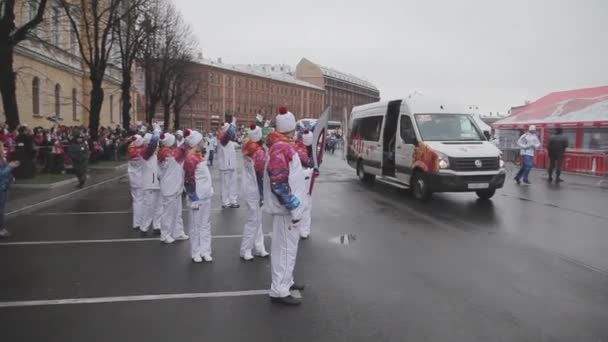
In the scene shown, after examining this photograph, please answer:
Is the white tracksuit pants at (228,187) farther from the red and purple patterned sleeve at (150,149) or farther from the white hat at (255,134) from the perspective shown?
the white hat at (255,134)

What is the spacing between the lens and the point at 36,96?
2944 cm

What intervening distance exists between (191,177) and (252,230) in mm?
1100

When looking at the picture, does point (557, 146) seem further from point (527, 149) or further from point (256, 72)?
point (256, 72)

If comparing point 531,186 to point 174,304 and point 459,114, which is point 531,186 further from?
point 174,304

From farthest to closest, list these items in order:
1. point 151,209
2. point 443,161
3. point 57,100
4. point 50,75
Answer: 1. point 57,100
2. point 50,75
3. point 443,161
4. point 151,209

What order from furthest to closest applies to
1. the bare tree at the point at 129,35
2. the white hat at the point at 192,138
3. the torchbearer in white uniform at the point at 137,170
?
the bare tree at the point at 129,35
the torchbearer in white uniform at the point at 137,170
the white hat at the point at 192,138

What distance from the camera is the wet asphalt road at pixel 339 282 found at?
4480 millimetres

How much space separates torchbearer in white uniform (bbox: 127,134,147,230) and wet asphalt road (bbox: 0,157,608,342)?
0.49 meters

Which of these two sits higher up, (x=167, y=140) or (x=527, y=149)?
(x=167, y=140)

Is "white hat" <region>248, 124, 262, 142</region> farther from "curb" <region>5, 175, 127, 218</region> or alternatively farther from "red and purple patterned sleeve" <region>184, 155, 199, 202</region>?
"curb" <region>5, 175, 127, 218</region>

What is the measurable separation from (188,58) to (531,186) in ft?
111

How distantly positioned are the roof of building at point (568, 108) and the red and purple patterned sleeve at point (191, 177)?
21571mm

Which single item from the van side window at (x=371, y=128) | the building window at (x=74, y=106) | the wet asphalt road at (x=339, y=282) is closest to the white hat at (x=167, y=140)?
the wet asphalt road at (x=339, y=282)

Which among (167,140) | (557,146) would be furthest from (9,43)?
(557,146)
